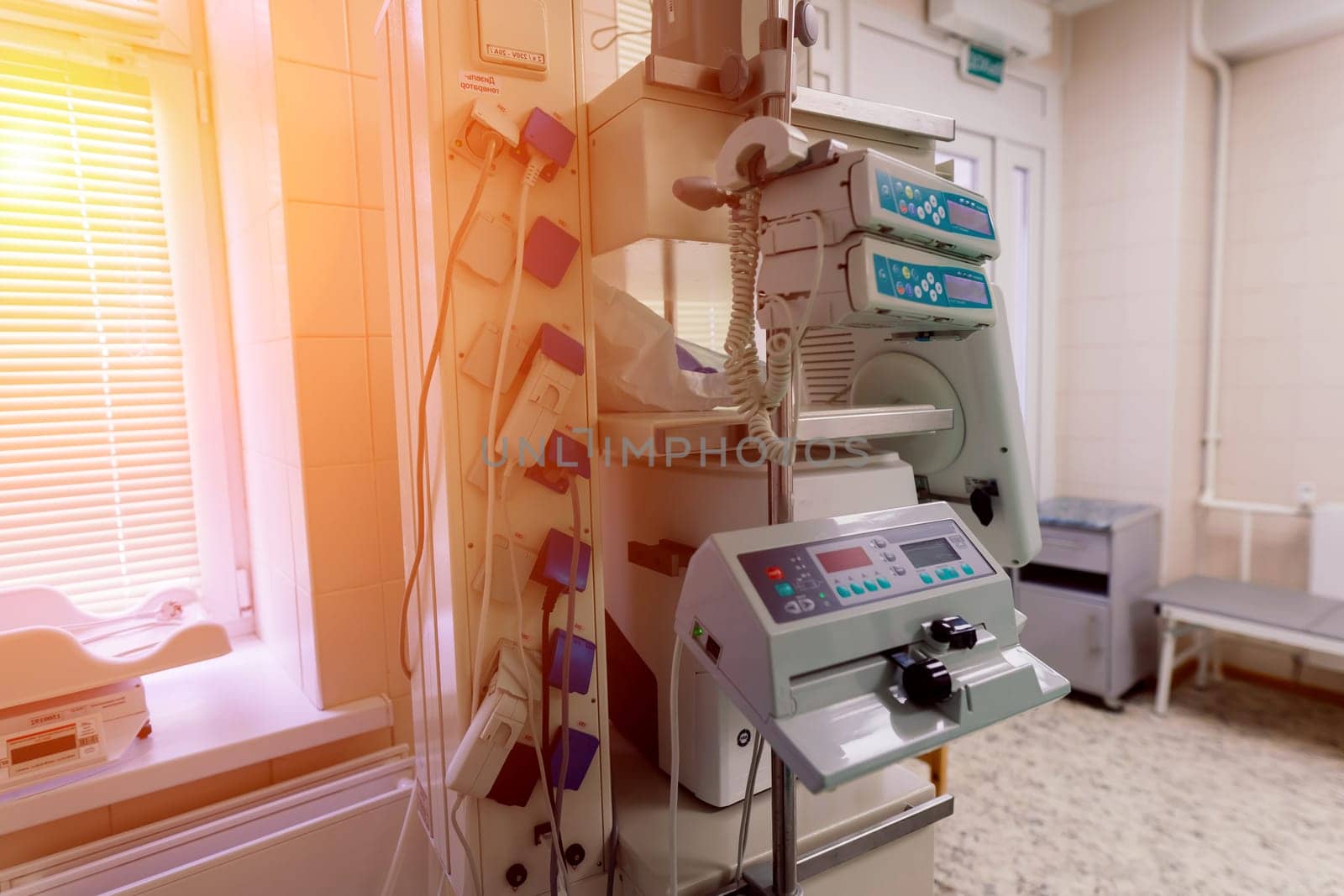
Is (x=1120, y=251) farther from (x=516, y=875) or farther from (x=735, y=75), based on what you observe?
(x=516, y=875)

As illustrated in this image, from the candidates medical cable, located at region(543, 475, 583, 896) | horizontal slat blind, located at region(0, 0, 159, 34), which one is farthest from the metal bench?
horizontal slat blind, located at region(0, 0, 159, 34)

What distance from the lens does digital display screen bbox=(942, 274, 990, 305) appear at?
2.56 ft

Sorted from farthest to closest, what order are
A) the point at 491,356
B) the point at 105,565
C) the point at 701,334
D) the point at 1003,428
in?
the point at 701,334, the point at 105,565, the point at 1003,428, the point at 491,356

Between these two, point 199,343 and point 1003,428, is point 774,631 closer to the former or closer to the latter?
point 1003,428

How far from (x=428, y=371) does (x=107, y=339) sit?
3.17 feet

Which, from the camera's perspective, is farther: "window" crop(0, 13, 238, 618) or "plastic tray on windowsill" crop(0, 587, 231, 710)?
"window" crop(0, 13, 238, 618)

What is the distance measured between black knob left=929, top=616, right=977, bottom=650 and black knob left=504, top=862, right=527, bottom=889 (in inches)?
23.6

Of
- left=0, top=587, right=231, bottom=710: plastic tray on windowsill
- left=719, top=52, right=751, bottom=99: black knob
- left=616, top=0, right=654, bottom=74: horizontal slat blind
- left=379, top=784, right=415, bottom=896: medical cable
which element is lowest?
left=379, top=784, right=415, bottom=896: medical cable

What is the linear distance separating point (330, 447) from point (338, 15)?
2.48ft

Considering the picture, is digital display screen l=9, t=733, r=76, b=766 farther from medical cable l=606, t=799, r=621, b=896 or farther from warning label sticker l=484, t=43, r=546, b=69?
warning label sticker l=484, t=43, r=546, b=69

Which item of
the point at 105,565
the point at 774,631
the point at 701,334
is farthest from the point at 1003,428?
the point at 105,565

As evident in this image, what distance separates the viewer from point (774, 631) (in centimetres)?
69

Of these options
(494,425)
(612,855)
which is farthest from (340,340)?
(612,855)

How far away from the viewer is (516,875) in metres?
0.93
